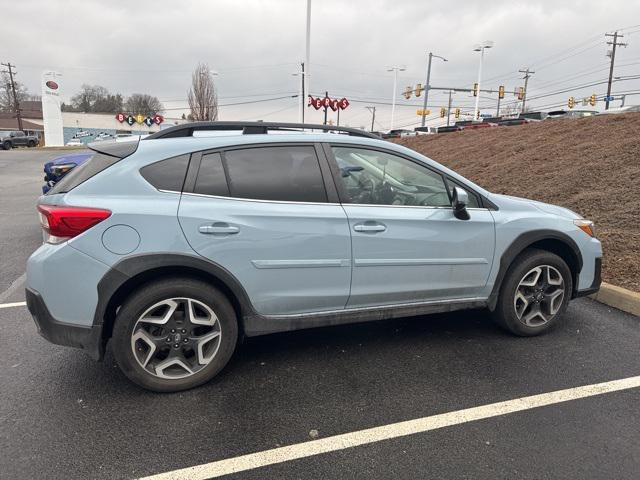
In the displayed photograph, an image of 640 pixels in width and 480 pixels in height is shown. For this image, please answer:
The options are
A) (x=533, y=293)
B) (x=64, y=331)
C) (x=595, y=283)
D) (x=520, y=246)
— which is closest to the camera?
(x=64, y=331)

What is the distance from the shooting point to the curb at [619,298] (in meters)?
4.46

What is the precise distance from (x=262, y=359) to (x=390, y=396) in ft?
3.40

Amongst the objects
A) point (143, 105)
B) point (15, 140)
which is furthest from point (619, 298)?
point (143, 105)

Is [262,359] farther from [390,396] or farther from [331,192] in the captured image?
[331,192]

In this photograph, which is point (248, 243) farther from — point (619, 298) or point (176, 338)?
point (619, 298)

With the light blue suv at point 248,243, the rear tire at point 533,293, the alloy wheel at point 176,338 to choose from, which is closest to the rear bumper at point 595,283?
the rear tire at point 533,293

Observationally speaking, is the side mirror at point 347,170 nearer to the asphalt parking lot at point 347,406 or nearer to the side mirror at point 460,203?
the side mirror at point 460,203

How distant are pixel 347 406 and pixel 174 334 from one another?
47.3 inches

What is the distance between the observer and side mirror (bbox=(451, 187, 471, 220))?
343 cm

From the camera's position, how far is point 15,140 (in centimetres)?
4462

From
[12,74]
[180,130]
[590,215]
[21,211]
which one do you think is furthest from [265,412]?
[12,74]

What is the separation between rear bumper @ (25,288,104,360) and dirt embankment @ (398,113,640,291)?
4959mm

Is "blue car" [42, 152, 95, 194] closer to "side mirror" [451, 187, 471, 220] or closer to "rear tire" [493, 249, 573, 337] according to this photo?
"side mirror" [451, 187, 471, 220]

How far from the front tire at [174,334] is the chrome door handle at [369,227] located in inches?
40.1
